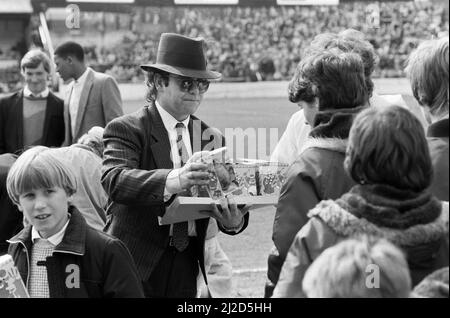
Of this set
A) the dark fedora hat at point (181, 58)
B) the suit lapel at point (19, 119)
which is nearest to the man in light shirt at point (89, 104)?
the suit lapel at point (19, 119)

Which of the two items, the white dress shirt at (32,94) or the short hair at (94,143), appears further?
the white dress shirt at (32,94)

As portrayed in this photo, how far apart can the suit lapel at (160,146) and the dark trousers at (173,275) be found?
369 mm

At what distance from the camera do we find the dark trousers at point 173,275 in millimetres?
3803

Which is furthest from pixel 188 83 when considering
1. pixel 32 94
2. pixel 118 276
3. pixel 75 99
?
pixel 32 94

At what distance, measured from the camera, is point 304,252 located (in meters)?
2.55

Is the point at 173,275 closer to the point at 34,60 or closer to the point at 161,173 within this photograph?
the point at 161,173

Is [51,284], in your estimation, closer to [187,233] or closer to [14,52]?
[187,233]

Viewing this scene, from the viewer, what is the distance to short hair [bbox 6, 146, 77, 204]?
3.08 meters

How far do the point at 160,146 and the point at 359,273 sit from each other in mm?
1776

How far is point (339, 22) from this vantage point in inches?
1131

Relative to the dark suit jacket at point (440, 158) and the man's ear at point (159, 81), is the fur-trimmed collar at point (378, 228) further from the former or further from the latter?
the man's ear at point (159, 81)

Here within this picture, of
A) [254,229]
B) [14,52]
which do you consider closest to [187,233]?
[254,229]

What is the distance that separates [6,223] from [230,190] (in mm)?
1247

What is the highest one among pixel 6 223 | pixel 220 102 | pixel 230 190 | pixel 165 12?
pixel 230 190
